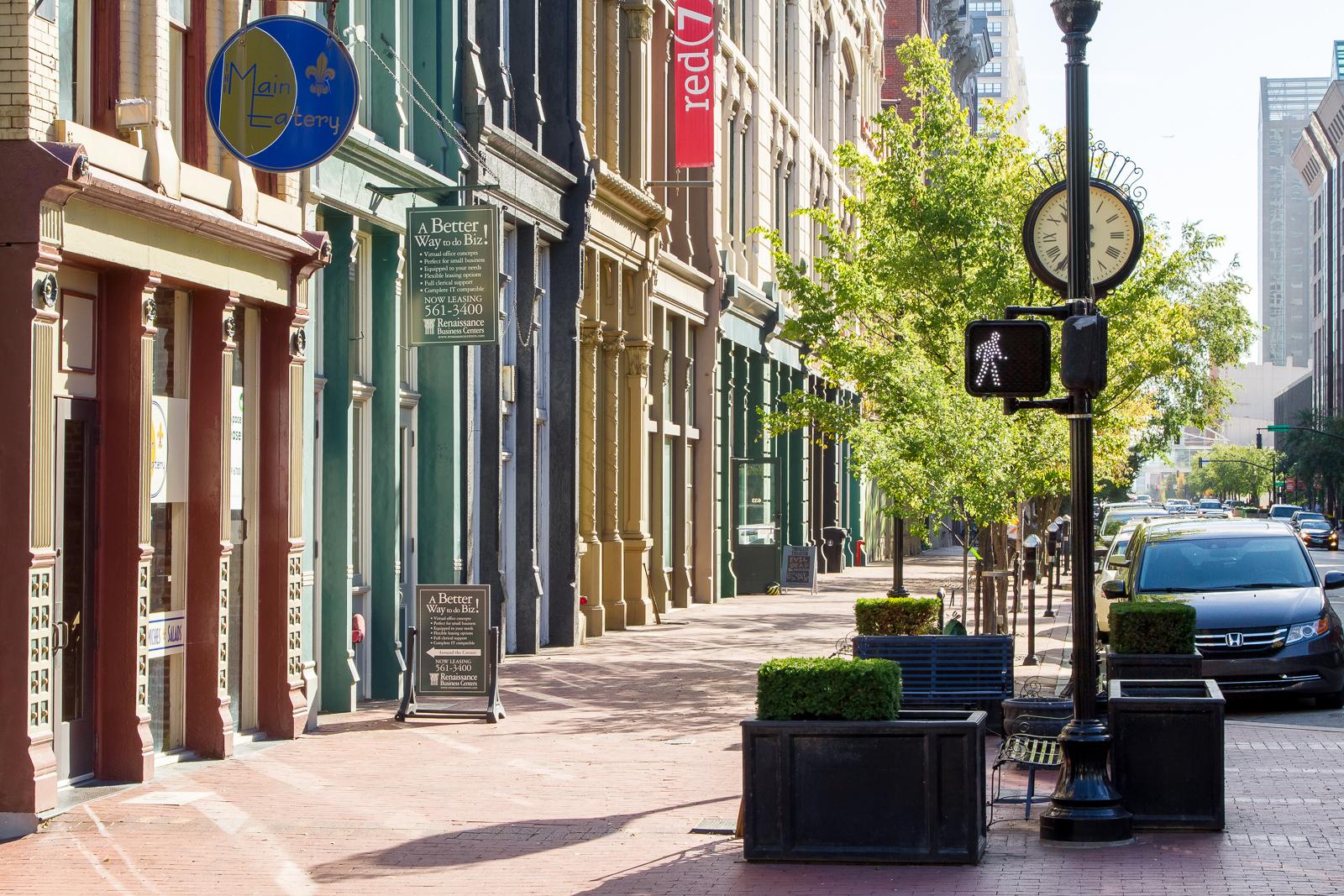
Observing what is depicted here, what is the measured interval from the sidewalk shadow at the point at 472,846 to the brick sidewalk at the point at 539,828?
20 mm

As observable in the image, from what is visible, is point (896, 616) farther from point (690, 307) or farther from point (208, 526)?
point (690, 307)

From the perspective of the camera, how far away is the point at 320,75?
11.6 metres

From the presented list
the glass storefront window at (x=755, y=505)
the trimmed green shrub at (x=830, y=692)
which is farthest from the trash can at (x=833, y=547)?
the trimmed green shrub at (x=830, y=692)

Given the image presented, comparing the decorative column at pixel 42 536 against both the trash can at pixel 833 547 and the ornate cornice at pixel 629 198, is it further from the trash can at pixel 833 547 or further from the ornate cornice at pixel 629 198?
the trash can at pixel 833 547

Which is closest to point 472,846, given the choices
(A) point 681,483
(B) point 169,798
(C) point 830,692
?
(C) point 830,692

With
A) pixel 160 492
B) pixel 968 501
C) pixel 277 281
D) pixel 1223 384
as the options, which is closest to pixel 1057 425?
pixel 968 501

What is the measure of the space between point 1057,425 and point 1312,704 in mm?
4762

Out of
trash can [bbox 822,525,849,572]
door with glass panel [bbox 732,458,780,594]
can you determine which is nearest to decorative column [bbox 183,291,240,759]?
door with glass panel [bbox 732,458,780,594]

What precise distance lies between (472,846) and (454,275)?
25.7 feet

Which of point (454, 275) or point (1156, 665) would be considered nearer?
point (1156, 665)

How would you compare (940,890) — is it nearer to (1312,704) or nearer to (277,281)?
(277,281)

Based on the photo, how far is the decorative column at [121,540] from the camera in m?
10.7

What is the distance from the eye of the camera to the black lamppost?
8953mm

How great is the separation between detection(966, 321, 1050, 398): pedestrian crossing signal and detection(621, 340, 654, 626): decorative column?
1597 centimetres
